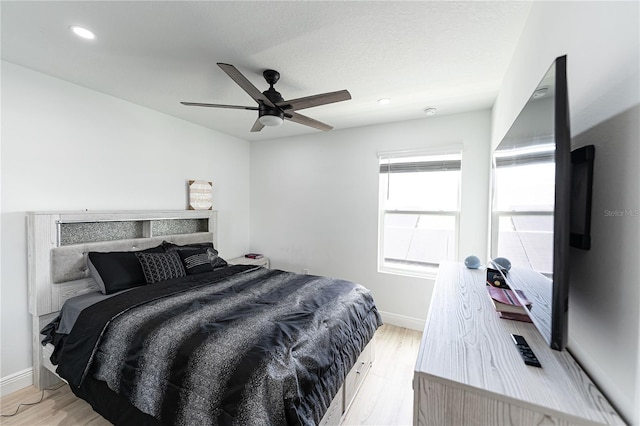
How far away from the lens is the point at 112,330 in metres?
1.69

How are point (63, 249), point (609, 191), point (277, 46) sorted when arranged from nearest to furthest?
1. point (609, 191)
2. point (277, 46)
3. point (63, 249)

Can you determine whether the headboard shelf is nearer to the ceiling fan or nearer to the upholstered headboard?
the upholstered headboard

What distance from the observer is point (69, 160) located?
93.7 inches

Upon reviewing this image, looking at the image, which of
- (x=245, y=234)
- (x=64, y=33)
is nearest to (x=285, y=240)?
(x=245, y=234)

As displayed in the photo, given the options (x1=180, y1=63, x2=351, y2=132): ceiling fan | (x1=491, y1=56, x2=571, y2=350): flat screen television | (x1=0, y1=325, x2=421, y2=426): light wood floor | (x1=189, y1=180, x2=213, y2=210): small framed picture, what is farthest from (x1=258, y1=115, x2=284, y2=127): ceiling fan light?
(x1=0, y1=325, x2=421, y2=426): light wood floor

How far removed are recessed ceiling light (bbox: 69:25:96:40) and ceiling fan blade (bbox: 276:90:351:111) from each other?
1.28 meters

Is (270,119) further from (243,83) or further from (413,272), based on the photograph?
(413,272)

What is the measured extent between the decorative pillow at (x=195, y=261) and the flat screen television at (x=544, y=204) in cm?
271

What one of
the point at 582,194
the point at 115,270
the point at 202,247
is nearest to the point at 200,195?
the point at 202,247

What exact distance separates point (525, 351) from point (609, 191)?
0.56 metres

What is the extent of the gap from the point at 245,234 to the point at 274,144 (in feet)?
5.32

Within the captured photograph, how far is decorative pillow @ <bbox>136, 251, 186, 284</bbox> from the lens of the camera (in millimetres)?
2404

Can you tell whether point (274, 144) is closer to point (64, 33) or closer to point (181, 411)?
point (64, 33)

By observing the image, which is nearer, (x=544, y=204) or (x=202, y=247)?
(x=544, y=204)
